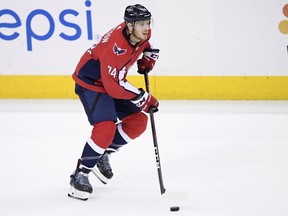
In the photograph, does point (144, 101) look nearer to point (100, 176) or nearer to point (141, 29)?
point (141, 29)

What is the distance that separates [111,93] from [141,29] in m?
0.36

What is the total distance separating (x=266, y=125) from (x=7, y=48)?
8.52ft

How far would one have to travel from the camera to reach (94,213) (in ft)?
11.5

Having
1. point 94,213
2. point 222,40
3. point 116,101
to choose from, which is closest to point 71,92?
point 222,40

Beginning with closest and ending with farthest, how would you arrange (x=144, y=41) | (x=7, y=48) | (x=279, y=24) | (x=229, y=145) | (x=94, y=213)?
(x=94, y=213)
(x=144, y=41)
(x=229, y=145)
(x=279, y=24)
(x=7, y=48)

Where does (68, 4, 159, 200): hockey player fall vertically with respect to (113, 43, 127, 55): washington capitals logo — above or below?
below

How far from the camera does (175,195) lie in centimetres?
359

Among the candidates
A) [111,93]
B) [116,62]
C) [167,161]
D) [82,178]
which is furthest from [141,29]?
[167,161]

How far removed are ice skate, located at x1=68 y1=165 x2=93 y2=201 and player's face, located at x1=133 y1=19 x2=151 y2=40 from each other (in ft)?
2.51

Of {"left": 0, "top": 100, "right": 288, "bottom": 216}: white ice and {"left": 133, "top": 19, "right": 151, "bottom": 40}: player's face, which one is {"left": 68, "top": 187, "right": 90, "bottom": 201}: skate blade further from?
{"left": 133, "top": 19, "right": 151, "bottom": 40}: player's face

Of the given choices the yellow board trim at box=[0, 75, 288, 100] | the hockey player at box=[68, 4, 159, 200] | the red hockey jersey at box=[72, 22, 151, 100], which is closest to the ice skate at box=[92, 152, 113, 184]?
the hockey player at box=[68, 4, 159, 200]

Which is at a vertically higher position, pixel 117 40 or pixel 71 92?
pixel 117 40

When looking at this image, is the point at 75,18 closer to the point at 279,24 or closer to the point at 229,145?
the point at 279,24

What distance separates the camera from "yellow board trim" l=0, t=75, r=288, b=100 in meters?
6.34
